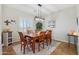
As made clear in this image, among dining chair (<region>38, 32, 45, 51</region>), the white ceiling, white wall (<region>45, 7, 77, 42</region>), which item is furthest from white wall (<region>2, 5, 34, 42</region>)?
white wall (<region>45, 7, 77, 42</region>)

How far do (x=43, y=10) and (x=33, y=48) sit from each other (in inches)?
24.1

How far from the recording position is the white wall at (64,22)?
1.55 meters

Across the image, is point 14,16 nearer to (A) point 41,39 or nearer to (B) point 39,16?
(B) point 39,16

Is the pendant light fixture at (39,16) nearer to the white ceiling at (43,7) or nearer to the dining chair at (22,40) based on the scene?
the white ceiling at (43,7)

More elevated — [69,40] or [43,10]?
[43,10]

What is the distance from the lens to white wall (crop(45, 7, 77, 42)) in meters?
1.55

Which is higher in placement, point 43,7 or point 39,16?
point 43,7

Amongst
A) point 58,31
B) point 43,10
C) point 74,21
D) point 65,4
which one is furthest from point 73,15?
point 43,10

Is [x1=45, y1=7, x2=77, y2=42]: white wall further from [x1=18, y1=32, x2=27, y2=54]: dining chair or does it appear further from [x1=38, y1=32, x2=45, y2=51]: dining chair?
[x1=18, y1=32, x2=27, y2=54]: dining chair

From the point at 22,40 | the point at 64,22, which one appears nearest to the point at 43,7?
the point at 64,22

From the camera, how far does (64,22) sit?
160 cm

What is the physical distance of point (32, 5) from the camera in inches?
62.8

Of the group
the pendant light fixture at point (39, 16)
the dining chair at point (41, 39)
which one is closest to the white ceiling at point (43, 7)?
the pendant light fixture at point (39, 16)
